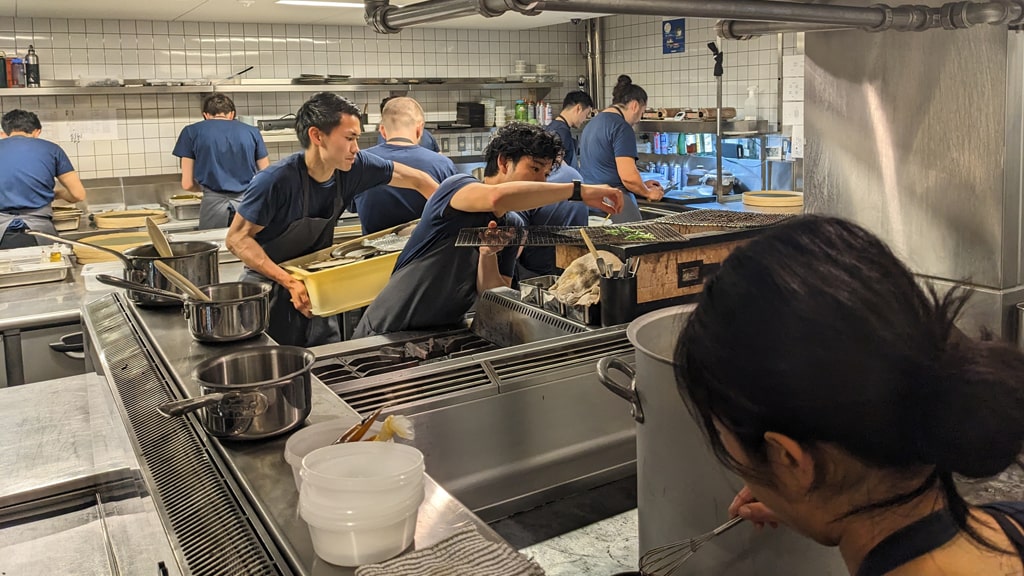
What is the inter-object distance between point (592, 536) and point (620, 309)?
0.65 metres

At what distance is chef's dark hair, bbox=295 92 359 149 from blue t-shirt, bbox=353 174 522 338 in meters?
0.49

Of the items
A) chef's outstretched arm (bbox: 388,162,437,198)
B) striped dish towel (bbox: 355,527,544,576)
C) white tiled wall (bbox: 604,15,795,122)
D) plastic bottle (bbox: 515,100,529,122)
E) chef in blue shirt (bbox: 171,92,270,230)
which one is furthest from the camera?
plastic bottle (bbox: 515,100,529,122)

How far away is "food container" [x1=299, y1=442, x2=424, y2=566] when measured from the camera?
0.84 m

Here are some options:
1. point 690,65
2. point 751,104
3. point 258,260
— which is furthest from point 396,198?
point 690,65

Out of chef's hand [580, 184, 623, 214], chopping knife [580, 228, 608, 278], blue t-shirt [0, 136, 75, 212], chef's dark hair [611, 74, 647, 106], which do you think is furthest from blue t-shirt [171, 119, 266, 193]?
chopping knife [580, 228, 608, 278]

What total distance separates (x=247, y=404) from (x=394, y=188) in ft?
8.30

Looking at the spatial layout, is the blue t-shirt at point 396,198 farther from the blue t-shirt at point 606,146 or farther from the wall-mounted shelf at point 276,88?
the wall-mounted shelf at point 276,88

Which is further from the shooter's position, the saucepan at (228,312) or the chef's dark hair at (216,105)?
the chef's dark hair at (216,105)

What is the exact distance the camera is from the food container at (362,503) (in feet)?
2.76

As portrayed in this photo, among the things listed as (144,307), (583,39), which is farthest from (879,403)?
(583,39)

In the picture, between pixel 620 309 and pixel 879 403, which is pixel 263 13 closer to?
pixel 620 309

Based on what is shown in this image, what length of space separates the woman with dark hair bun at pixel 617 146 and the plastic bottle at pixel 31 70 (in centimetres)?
377

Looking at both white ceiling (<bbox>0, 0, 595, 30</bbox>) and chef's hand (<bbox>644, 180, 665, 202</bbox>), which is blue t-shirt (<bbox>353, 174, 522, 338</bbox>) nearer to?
chef's hand (<bbox>644, 180, 665, 202</bbox>)

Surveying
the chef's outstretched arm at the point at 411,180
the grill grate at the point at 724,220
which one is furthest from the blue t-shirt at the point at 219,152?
the grill grate at the point at 724,220
